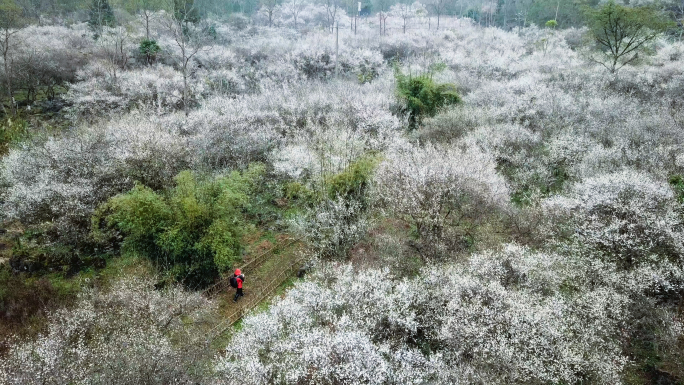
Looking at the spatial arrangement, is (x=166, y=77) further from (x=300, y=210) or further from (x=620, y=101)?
(x=620, y=101)

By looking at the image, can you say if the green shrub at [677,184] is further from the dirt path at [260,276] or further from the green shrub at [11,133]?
the green shrub at [11,133]

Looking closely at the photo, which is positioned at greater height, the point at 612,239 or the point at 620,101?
the point at 620,101

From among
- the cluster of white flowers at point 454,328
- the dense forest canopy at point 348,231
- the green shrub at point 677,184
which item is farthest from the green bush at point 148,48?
the green shrub at point 677,184

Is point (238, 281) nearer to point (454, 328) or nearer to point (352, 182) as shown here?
point (352, 182)

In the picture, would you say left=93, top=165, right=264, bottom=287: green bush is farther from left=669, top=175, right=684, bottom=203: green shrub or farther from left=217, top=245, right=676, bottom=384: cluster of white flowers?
left=669, top=175, right=684, bottom=203: green shrub

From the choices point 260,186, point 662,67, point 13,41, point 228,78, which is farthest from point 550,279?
point 13,41

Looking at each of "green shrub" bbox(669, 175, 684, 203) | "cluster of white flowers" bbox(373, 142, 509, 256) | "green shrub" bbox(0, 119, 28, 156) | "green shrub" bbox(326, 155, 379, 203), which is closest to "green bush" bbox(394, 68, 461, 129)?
"cluster of white flowers" bbox(373, 142, 509, 256)
